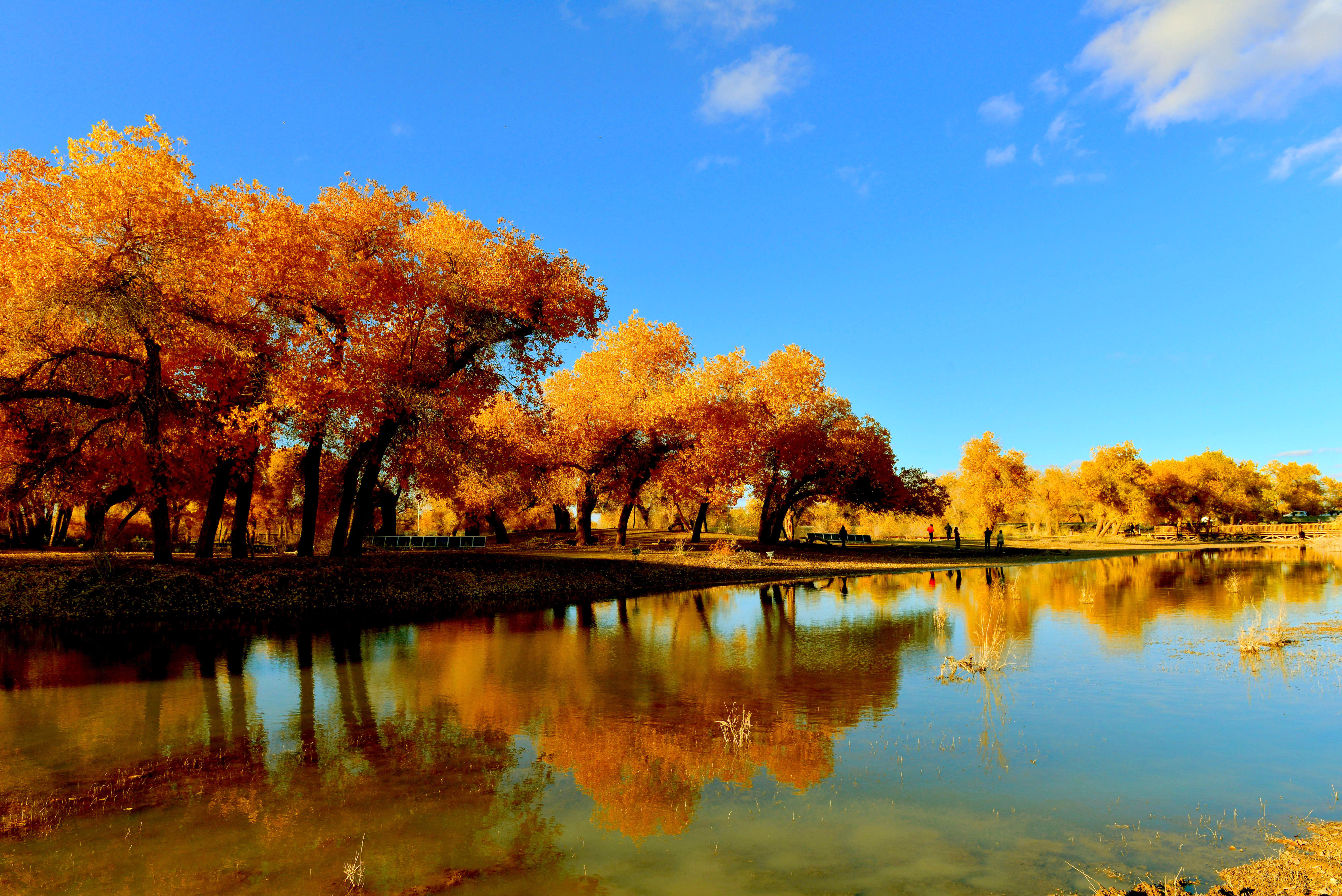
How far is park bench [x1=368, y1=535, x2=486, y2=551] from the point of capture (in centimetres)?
3841

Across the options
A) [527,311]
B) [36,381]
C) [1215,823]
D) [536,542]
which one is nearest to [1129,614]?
[1215,823]

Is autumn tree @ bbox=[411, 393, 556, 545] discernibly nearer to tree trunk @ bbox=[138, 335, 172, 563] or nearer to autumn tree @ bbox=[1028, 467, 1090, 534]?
tree trunk @ bbox=[138, 335, 172, 563]

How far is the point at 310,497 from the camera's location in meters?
26.1

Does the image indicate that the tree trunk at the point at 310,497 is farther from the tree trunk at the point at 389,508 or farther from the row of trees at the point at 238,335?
the tree trunk at the point at 389,508

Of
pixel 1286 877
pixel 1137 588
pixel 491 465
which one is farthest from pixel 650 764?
pixel 1137 588

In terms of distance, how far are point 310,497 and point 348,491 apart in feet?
3.95

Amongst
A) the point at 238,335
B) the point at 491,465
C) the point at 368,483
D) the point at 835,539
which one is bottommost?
the point at 835,539

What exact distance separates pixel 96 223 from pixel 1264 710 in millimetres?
25110

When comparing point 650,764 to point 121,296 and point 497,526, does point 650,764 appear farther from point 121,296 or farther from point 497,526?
point 497,526

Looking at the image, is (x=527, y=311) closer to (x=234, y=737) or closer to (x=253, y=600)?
(x=253, y=600)

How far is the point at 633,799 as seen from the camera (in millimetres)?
6980

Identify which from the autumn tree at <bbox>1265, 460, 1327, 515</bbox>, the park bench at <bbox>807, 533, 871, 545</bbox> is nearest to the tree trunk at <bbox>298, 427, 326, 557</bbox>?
the park bench at <bbox>807, 533, 871, 545</bbox>

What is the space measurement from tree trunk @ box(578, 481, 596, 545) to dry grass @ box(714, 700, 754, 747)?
38.3 metres

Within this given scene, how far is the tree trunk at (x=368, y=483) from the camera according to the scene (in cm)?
2552
